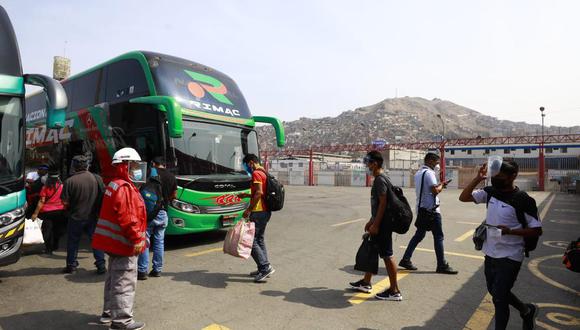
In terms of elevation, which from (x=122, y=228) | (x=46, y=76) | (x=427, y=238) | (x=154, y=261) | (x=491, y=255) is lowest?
(x=427, y=238)

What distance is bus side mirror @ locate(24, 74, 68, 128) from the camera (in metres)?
4.89

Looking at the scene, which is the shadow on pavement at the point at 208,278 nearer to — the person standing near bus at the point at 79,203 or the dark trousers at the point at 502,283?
the person standing near bus at the point at 79,203

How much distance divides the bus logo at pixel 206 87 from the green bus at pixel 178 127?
1.1 inches

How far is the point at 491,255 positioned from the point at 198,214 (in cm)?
500

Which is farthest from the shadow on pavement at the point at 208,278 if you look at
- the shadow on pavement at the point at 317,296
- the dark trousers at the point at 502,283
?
the dark trousers at the point at 502,283

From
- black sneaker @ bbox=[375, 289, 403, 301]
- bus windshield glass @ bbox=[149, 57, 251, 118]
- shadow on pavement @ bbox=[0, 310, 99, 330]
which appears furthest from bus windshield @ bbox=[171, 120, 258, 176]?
black sneaker @ bbox=[375, 289, 403, 301]

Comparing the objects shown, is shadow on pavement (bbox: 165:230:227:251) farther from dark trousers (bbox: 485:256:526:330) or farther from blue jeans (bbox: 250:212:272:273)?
dark trousers (bbox: 485:256:526:330)

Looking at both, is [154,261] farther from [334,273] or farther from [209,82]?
[209,82]

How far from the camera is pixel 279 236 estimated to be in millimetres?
8531

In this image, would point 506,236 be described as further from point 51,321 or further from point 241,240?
point 51,321

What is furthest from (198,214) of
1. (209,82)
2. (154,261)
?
(209,82)

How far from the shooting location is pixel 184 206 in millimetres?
6621

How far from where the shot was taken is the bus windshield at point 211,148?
6.81 metres

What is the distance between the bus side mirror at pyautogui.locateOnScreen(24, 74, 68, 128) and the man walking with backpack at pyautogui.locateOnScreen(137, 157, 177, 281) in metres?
1.41
